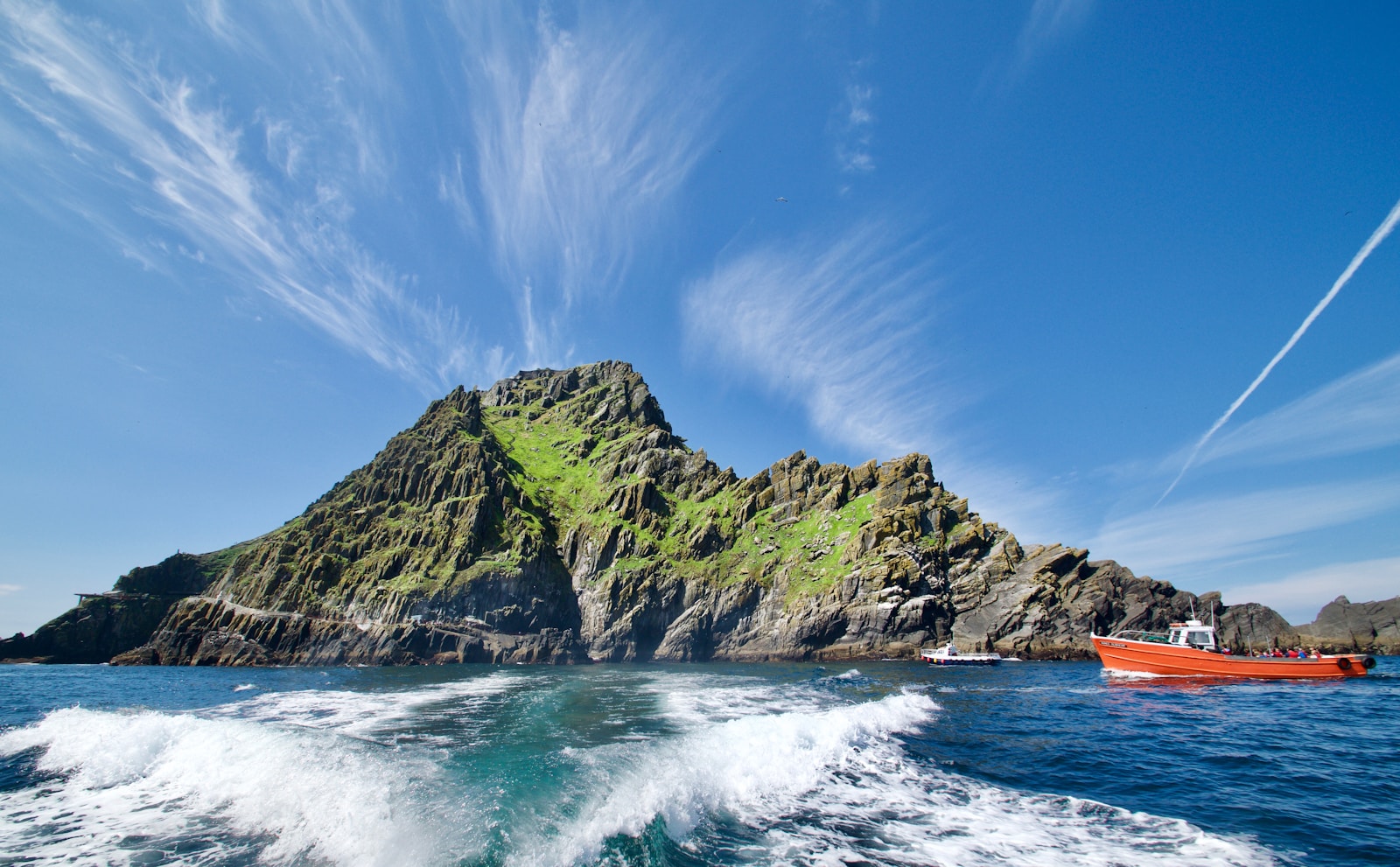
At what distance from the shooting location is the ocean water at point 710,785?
37.4ft

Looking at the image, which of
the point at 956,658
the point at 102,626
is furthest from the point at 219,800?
the point at 102,626

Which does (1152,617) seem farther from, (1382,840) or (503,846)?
(503,846)

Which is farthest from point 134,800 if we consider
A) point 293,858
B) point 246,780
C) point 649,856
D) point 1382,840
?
point 1382,840

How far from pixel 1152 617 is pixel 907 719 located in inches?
2613

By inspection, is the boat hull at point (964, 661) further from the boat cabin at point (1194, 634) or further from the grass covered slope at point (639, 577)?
the boat cabin at point (1194, 634)

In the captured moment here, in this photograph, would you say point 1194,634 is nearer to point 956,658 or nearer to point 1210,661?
point 1210,661

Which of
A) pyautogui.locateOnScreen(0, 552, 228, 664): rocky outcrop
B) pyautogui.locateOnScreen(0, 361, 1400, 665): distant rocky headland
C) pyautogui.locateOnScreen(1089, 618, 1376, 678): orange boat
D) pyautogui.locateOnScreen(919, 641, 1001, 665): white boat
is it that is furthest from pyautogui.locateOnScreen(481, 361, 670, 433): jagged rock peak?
pyautogui.locateOnScreen(1089, 618, 1376, 678): orange boat

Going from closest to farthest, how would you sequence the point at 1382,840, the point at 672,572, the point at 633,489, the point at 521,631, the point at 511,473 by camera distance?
the point at 1382,840 < the point at 521,631 < the point at 672,572 < the point at 633,489 < the point at 511,473

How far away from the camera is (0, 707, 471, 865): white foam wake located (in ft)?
36.4

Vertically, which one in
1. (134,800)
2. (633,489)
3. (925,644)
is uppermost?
(633,489)

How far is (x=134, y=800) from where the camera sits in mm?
14461

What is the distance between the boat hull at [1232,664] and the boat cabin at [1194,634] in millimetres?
1117

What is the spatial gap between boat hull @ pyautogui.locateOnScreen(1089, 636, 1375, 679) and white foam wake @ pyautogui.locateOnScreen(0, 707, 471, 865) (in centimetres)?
5090

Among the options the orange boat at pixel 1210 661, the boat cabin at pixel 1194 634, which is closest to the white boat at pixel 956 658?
the orange boat at pixel 1210 661
